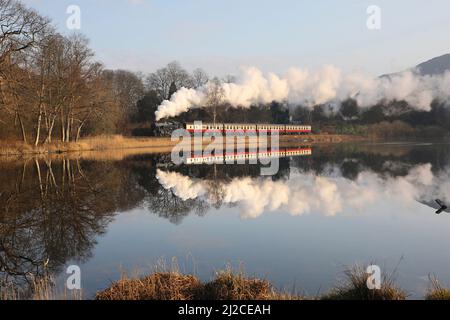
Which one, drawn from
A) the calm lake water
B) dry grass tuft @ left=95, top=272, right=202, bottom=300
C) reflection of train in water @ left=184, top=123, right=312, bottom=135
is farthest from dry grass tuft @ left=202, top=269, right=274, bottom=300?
reflection of train in water @ left=184, top=123, right=312, bottom=135

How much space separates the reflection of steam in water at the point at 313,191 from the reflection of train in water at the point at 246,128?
105 ft

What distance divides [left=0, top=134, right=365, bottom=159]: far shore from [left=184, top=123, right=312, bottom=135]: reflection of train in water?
1414 millimetres

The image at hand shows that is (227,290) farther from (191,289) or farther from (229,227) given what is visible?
(229,227)

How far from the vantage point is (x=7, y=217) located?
13.5m

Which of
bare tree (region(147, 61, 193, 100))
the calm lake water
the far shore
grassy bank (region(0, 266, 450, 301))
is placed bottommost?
the calm lake water

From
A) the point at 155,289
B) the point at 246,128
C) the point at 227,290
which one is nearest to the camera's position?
the point at 227,290

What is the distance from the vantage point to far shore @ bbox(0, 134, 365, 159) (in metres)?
37.3

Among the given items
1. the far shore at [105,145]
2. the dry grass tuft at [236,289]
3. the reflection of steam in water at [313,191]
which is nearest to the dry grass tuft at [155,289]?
the dry grass tuft at [236,289]

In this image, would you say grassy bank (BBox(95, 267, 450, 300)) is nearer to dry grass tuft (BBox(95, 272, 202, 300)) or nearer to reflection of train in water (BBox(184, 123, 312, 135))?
dry grass tuft (BBox(95, 272, 202, 300))

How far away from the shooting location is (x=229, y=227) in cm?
1275

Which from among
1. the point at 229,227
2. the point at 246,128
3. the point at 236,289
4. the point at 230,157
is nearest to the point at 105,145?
the point at 230,157

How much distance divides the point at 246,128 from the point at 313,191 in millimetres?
45665

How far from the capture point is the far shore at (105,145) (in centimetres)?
3731
